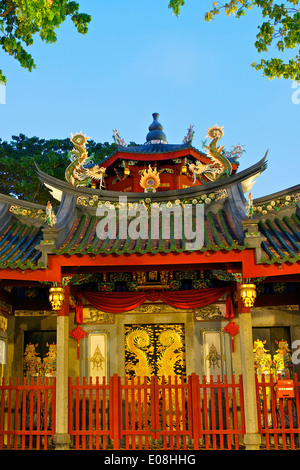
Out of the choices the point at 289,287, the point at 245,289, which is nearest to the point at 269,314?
the point at 289,287

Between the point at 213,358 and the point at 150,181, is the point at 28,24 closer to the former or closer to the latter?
the point at 150,181

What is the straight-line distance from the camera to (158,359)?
11.3 m

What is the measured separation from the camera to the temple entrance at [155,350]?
36.9 ft

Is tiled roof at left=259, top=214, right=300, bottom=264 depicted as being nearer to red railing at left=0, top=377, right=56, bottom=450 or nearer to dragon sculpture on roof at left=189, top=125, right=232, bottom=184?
dragon sculpture on roof at left=189, top=125, right=232, bottom=184

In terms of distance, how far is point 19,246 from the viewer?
33.1ft

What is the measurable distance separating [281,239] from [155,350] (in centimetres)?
389

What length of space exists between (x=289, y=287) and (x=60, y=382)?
5552mm

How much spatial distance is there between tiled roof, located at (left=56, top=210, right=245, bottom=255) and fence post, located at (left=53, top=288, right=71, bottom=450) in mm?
1271

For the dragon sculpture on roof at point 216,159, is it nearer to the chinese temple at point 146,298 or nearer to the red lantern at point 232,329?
the chinese temple at point 146,298

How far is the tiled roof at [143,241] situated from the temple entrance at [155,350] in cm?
257

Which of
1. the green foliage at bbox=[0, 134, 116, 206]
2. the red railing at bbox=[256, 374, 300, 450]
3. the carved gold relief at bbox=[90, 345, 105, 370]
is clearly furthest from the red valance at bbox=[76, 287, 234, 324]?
the green foliage at bbox=[0, 134, 116, 206]

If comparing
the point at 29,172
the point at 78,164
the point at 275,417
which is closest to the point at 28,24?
the point at 78,164

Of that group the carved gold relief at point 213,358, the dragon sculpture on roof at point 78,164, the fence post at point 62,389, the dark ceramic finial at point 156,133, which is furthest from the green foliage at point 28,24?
the dark ceramic finial at point 156,133
